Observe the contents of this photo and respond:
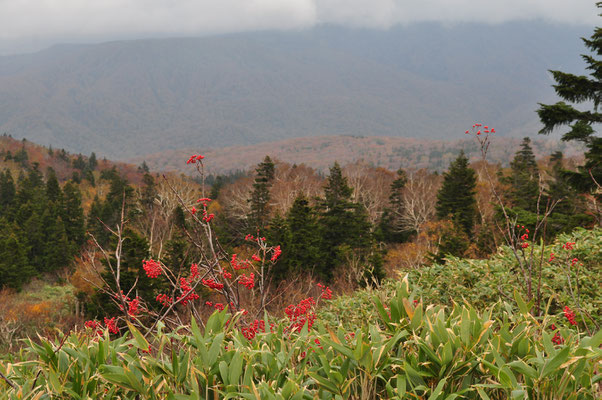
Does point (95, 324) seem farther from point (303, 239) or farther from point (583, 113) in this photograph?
point (303, 239)

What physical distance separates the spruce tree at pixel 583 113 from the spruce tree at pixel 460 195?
70.4 ft

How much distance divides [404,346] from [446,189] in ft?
114

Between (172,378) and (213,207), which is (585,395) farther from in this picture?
(213,207)

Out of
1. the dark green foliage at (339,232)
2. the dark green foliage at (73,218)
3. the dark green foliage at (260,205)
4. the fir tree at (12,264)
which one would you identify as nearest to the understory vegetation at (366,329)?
the dark green foliage at (339,232)

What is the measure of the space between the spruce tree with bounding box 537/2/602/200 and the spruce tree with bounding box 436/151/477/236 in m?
21.5

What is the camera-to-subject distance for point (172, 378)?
2.49 m

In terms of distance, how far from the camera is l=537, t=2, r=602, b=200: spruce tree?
11.9 meters

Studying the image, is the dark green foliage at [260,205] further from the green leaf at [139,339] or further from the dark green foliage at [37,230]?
the green leaf at [139,339]

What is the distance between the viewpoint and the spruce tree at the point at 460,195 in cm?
3372

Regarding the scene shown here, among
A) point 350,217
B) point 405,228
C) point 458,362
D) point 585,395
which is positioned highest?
point 458,362

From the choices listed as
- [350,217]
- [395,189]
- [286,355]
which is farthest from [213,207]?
[286,355]

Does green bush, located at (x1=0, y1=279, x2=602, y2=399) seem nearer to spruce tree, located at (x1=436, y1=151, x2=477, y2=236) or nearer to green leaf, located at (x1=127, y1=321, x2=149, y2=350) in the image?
green leaf, located at (x1=127, y1=321, x2=149, y2=350)

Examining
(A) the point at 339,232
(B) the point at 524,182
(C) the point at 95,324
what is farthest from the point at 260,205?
(C) the point at 95,324

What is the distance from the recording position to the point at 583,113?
39.4 ft
